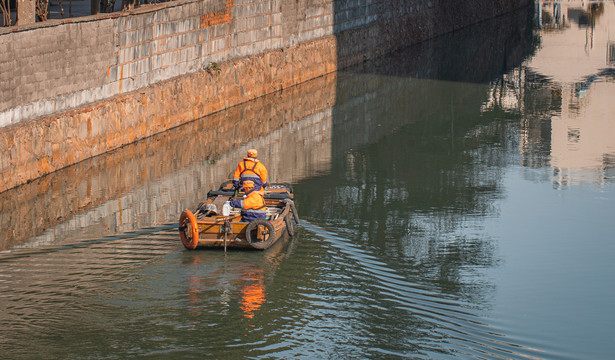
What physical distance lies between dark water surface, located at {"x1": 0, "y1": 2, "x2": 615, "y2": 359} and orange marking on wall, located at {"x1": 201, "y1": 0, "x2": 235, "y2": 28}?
2725 millimetres

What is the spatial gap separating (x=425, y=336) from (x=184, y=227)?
4.85 m

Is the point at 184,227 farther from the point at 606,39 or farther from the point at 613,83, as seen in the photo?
the point at 606,39

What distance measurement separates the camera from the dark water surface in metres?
13.3

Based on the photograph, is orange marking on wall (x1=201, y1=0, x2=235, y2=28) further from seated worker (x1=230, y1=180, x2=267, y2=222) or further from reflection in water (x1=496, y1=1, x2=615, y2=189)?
seated worker (x1=230, y1=180, x2=267, y2=222)

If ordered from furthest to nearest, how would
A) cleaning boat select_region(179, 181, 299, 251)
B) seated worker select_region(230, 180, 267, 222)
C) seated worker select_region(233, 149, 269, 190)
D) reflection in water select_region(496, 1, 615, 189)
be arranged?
1. reflection in water select_region(496, 1, 615, 189)
2. seated worker select_region(233, 149, 269, 190)
3. seated worker select_region(230, 180, 267, 222)
4. cleaning boat select_region(179, 181, 299, 251)

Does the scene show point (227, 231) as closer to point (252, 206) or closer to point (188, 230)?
point (188, 230)

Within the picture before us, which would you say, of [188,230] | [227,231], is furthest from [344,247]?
[188,230]

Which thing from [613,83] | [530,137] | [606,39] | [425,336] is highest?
[606,39]

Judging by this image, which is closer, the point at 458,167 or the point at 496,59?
the point at 458,167

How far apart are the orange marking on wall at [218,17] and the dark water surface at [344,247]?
272 centimetres

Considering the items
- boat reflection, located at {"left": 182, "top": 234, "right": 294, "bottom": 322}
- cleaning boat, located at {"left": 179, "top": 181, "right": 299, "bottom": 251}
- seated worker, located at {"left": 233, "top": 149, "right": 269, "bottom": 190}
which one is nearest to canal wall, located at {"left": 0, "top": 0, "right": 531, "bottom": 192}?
seated worker, located at {"left": 233, "top": 149, "right": 269, "bottom": 190}

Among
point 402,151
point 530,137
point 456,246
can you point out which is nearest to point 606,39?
point 530,137

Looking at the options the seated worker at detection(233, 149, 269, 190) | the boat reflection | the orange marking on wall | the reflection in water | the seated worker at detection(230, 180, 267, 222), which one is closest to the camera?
the boat reflection

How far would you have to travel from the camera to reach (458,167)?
24.7 meters
